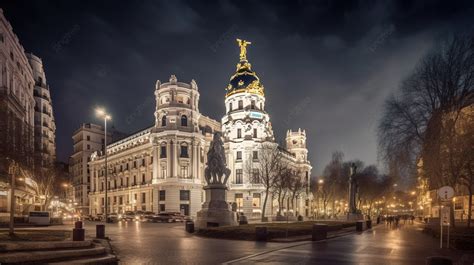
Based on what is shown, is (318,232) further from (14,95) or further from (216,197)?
(14,95)

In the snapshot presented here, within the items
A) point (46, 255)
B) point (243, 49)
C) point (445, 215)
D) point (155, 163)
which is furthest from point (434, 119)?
point (243, 49)

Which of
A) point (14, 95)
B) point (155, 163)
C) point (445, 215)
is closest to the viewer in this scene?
point (445, 215)

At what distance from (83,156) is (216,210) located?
106m

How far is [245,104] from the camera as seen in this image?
9419 centimetres

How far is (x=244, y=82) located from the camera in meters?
95.9

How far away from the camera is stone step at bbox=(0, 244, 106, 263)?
1133cm

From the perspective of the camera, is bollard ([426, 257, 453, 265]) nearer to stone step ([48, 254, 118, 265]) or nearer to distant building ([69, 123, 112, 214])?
stone step ([48, 254, 118, 265])

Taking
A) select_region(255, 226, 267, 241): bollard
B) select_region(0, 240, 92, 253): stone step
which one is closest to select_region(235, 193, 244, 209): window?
select_region(255, 226, 267, 241): bollard

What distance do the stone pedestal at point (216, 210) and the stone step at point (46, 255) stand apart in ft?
58.2

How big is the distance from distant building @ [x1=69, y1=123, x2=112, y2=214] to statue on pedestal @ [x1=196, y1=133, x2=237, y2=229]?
10161cm

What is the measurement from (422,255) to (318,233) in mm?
7833

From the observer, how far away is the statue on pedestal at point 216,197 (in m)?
32.9

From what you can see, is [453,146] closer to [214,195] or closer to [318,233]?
[318,233]

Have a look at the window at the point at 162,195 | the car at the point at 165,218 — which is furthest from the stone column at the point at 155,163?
the car at the point at 165,218
